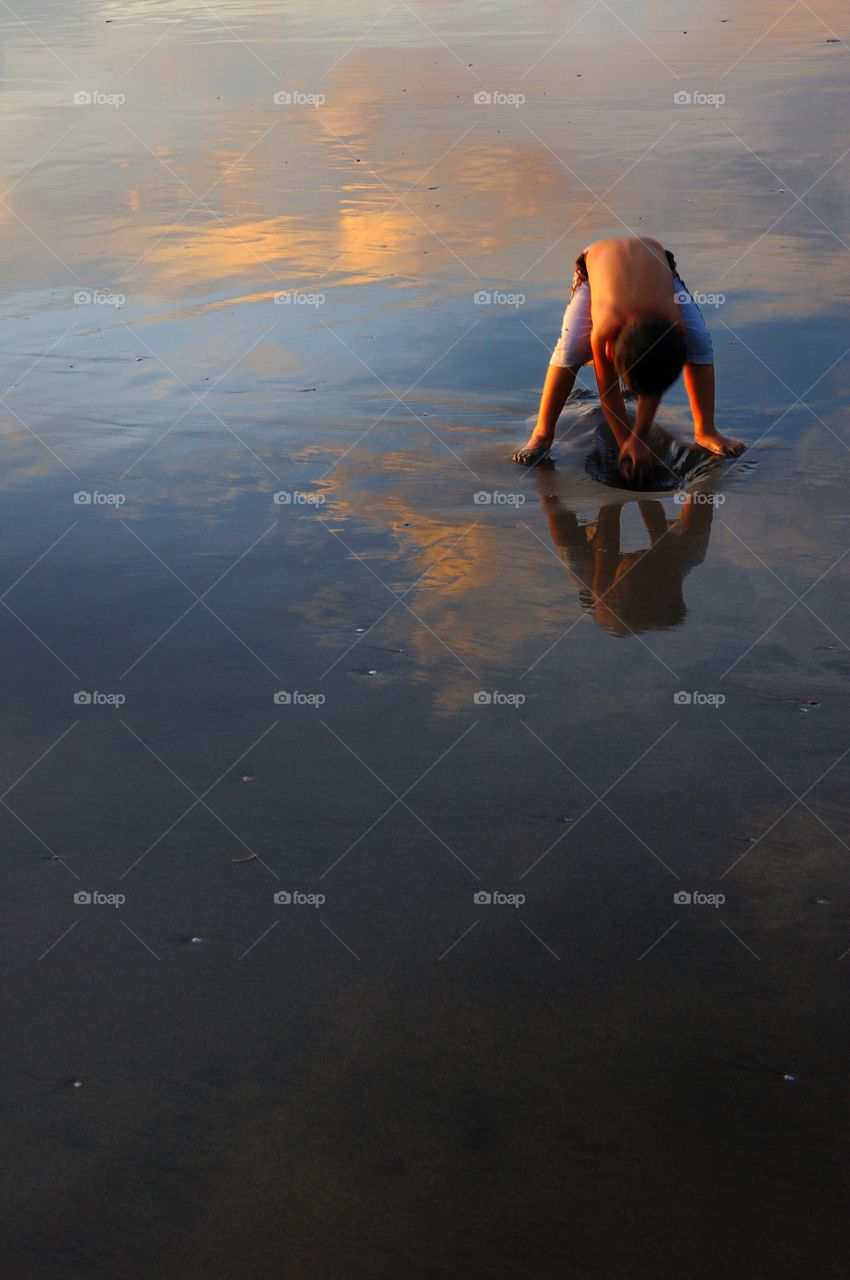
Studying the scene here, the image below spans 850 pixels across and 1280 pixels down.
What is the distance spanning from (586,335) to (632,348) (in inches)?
13.1

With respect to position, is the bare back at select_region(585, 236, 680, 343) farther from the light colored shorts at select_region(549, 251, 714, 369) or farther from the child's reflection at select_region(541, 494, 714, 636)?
the child's reflection at select_region(541, 494, 714, 636)

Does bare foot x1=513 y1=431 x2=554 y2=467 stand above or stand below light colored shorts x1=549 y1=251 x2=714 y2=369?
below

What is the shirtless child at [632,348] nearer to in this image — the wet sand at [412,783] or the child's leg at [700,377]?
the child's leg at [700,377]

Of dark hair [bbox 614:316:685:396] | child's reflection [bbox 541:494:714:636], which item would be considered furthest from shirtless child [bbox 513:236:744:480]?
A: child's reflection [bbox 541:494:714:636]

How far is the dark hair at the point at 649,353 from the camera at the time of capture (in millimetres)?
5871

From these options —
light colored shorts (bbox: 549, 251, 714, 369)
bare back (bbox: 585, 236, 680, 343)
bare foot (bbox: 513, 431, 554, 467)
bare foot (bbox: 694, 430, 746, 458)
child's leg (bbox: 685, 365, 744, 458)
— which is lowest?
bare foot (bbox: 513, 431, 554, 467)

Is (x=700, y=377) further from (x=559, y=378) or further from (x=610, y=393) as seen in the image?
(x=559, y=378)

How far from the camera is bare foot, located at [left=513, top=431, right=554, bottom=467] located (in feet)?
20.0

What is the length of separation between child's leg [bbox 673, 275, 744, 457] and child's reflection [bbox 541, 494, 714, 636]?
0.50 meters

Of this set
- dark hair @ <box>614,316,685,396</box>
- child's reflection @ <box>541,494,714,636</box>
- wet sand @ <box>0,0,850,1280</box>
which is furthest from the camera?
dark hair @ <box>614,316,685,396</box>

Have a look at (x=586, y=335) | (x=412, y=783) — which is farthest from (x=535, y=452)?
(x=412, y=783)

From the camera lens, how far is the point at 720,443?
19.9ft

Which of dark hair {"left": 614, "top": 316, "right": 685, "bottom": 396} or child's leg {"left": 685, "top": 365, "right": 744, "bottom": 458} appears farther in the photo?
child's leg {"left": 685, "top": 365, "right": 744, "bottom": 458}

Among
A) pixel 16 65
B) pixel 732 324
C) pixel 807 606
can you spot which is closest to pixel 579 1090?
pixel 807 606
